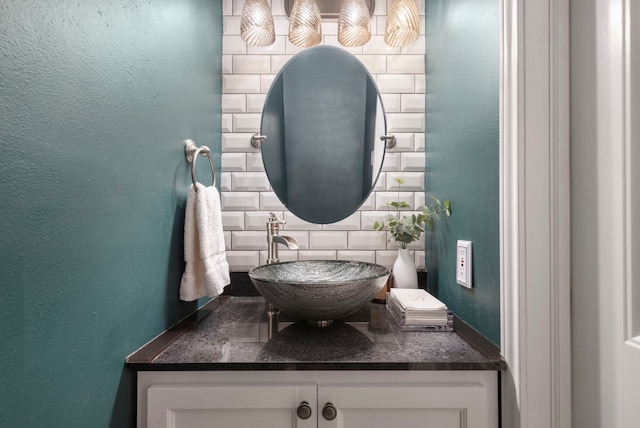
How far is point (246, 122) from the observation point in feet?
4.33

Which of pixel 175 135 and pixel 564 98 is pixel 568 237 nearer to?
pixel 564 98

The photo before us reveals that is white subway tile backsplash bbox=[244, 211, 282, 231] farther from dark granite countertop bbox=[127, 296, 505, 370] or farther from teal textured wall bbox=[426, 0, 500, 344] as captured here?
teal textured wall bbox=[426, 0, 500, 344]

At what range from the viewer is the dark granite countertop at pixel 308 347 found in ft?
2.32

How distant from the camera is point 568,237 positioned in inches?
26.5

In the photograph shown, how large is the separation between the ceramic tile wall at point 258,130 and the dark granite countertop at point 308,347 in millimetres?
341

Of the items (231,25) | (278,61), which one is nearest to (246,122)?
(278,61)

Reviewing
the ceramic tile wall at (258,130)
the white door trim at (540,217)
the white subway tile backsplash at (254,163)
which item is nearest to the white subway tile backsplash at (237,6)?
the ceramic tile wall at (258,130)

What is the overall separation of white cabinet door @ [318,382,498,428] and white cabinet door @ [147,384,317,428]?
0.06 metres

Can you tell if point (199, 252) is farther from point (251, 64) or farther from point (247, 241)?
point (251, 64)

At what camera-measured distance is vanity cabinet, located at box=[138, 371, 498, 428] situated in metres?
0.71

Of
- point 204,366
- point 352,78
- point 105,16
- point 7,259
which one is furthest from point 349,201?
point 7,259

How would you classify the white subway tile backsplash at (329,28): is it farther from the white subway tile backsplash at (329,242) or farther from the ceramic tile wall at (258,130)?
the white subway tile backsplash at (329,242)

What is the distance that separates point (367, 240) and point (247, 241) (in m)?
0.48

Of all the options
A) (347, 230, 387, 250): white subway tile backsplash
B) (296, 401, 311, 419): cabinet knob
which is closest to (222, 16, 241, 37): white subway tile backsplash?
(347, 230, 387, 250): white subway tile backsplash
